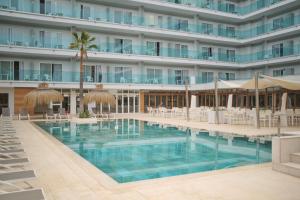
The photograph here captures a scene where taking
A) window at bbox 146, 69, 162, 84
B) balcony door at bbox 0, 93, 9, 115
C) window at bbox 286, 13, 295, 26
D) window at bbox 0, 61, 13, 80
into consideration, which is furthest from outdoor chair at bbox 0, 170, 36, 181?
window at bbox 286, 13, 295, 26

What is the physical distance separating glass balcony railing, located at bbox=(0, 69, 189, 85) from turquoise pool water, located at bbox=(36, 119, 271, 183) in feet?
42.1

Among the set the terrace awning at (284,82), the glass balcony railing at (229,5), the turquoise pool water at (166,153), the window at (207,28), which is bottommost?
the turquoise pool water at (166,153)

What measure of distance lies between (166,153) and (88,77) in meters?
21.5

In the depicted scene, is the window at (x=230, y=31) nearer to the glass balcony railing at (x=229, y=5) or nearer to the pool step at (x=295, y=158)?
the glass balcony railing at (x=229, y=5)

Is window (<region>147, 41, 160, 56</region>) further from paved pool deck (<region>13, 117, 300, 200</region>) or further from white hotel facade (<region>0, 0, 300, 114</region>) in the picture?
paved pool deck (<region>13, 117, 300, 200</region>)

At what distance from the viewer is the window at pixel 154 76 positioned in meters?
32.9

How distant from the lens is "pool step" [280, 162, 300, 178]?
6.31 metres

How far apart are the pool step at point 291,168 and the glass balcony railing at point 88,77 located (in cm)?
1840

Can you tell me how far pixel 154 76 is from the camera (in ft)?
114

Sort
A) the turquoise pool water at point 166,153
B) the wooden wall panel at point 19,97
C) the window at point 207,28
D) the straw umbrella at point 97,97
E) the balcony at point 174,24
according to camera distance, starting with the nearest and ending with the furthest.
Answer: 1. the turquoise pool water at point 166,153
2. the straw umbrella at point 97,97
3. the wooden wall panel at point 19,97
4. the balcony at point 174,24
5. the window at point 207,28

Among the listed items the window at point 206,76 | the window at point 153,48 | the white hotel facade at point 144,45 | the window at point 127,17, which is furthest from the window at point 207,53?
the window at point 127,17

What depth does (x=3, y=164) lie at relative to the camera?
6.19 meters

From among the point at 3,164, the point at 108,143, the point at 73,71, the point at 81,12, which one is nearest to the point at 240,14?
the point at 81,12

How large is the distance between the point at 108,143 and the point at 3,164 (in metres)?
6.31
